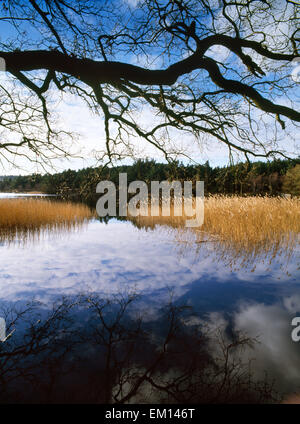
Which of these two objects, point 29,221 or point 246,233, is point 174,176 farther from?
point 29,221

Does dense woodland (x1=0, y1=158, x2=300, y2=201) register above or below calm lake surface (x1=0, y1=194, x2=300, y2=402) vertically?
above

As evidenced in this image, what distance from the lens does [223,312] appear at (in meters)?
3.16

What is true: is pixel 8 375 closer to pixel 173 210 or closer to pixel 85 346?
pixel 85 346

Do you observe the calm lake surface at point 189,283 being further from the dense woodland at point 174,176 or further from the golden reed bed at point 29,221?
the golden reed bed at point 29,221

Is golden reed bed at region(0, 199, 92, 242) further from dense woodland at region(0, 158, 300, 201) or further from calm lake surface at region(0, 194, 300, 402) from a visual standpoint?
dense woodland at region(0, 158, 300, 201)

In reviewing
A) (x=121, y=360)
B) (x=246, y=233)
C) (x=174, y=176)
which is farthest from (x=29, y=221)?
(x=121, y=360)

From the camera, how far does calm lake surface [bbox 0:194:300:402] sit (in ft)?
8.50

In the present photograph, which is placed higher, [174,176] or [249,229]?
[174,176]

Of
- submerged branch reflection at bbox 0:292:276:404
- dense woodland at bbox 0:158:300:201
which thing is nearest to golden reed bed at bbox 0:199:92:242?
dense woodland at bbox 0:158:300:201

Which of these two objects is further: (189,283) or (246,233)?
(246,233)

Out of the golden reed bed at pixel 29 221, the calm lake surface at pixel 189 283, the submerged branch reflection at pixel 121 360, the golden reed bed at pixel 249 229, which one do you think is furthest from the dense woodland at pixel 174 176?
the golden reed bed at pixel 29 221

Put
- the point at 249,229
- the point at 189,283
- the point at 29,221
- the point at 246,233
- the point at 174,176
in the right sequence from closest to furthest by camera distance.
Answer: the point at 189,283 < the point at 174,176 < the point at 246,233 < the point at 249,229 < the point at 29,221

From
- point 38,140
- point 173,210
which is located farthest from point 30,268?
point 173,210

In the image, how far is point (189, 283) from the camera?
13.9ft
